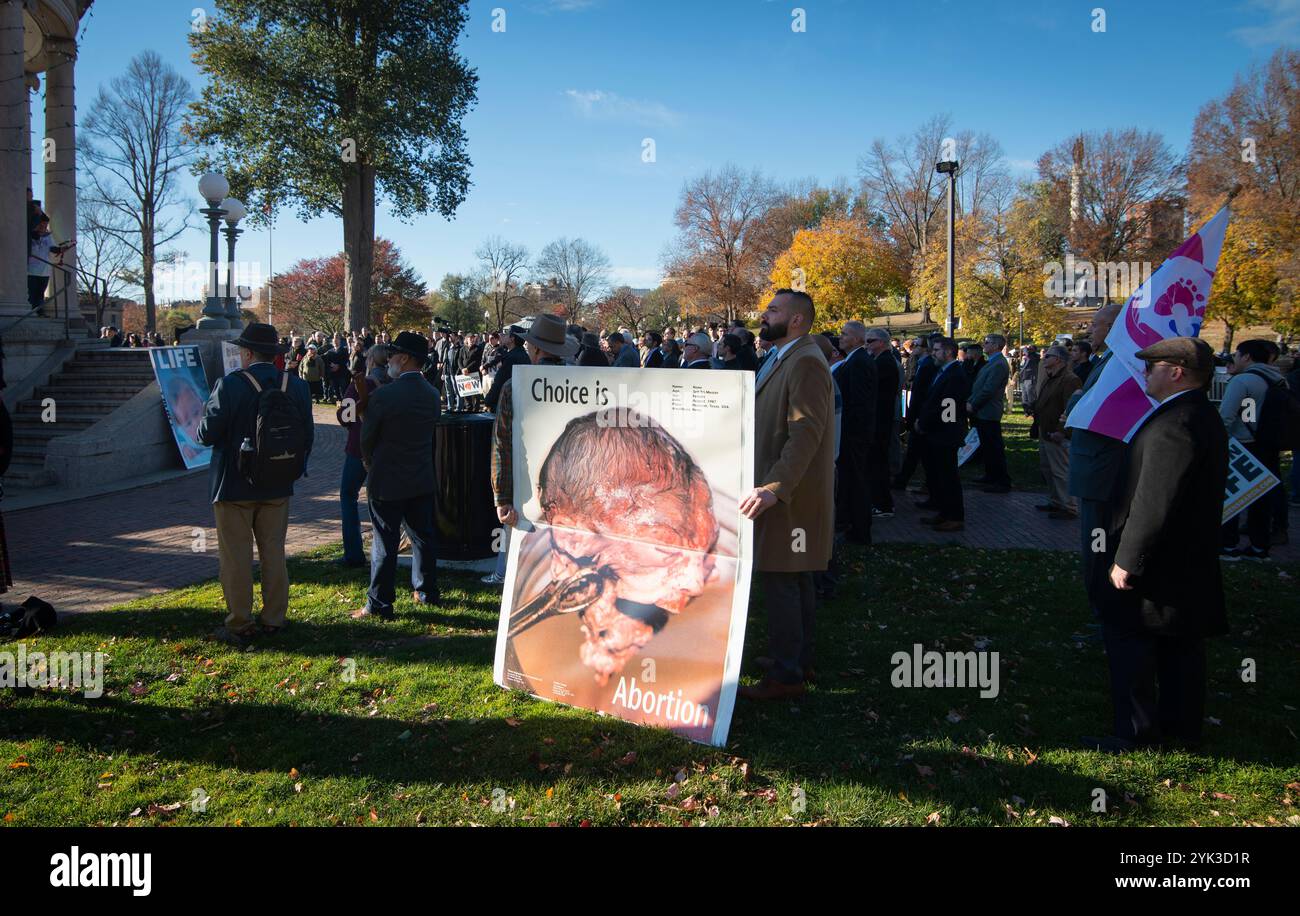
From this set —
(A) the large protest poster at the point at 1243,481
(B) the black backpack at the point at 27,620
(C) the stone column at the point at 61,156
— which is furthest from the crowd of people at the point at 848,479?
(C) the stone column at the point at 61,156

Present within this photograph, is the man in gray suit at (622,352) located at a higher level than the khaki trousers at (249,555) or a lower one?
higher

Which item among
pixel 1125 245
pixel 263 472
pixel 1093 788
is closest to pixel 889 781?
pixel 1093 788

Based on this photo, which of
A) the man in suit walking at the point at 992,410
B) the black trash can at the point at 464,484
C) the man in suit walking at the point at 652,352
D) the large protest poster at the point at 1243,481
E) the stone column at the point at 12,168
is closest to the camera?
the large protest poster at the point at 1243,481

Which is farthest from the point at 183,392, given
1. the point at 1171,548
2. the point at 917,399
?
the point at 1171,548

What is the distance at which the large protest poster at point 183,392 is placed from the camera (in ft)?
44.8

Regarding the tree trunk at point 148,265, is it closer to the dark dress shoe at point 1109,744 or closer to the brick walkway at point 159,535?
the brick walkway at point 159,535

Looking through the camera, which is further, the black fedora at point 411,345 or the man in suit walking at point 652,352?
the man in suit walking at point 652,352

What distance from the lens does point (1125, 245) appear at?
49.9 m

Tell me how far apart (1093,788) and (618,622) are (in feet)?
7.91

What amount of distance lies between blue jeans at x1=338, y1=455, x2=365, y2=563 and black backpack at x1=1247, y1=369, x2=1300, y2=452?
8937mm

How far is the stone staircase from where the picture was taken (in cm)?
1263

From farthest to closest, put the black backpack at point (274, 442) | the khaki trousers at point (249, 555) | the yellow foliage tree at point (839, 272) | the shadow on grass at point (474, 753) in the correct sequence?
the yellow foliage tree at point (839, 272), the khaki trousers at point (249, 555), the black backpack at point (274, 442), the shadow on grass at point (474, 753)

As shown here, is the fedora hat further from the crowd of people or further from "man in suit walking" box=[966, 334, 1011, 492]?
"man in suit walking" box=[966, 334, 1011, 492]

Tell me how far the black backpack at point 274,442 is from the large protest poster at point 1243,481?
7686 millimetres
